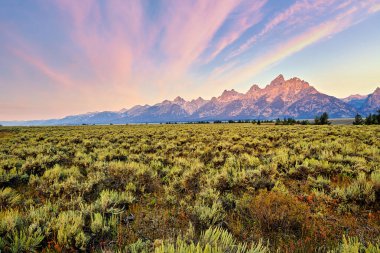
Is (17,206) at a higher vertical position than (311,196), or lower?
higher

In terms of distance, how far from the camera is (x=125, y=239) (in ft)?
12.3

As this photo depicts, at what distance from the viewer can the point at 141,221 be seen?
4.62 m

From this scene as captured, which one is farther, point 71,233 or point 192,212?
point 192,212

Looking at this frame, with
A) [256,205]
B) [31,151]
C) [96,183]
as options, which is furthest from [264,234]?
[31,151]

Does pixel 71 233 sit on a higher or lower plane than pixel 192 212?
higher

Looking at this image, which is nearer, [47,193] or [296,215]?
[296,215]

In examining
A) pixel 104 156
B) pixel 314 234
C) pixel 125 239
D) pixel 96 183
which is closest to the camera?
pixel 125 239

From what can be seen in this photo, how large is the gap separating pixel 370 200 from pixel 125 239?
6078mm

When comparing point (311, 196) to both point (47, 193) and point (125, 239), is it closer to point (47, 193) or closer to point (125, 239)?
point (125, 239)

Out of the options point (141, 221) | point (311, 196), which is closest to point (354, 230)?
point (311, 196)

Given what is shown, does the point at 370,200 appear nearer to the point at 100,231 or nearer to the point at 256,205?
the point at 256,205

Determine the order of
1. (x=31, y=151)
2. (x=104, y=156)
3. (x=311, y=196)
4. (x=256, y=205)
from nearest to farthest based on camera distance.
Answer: (x=256, y=205)
(x=311, y=196)
(x=104, y=156)
(x=31, y=151)

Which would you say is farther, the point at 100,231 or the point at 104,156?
the point at 104,156

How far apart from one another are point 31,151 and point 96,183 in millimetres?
8589
